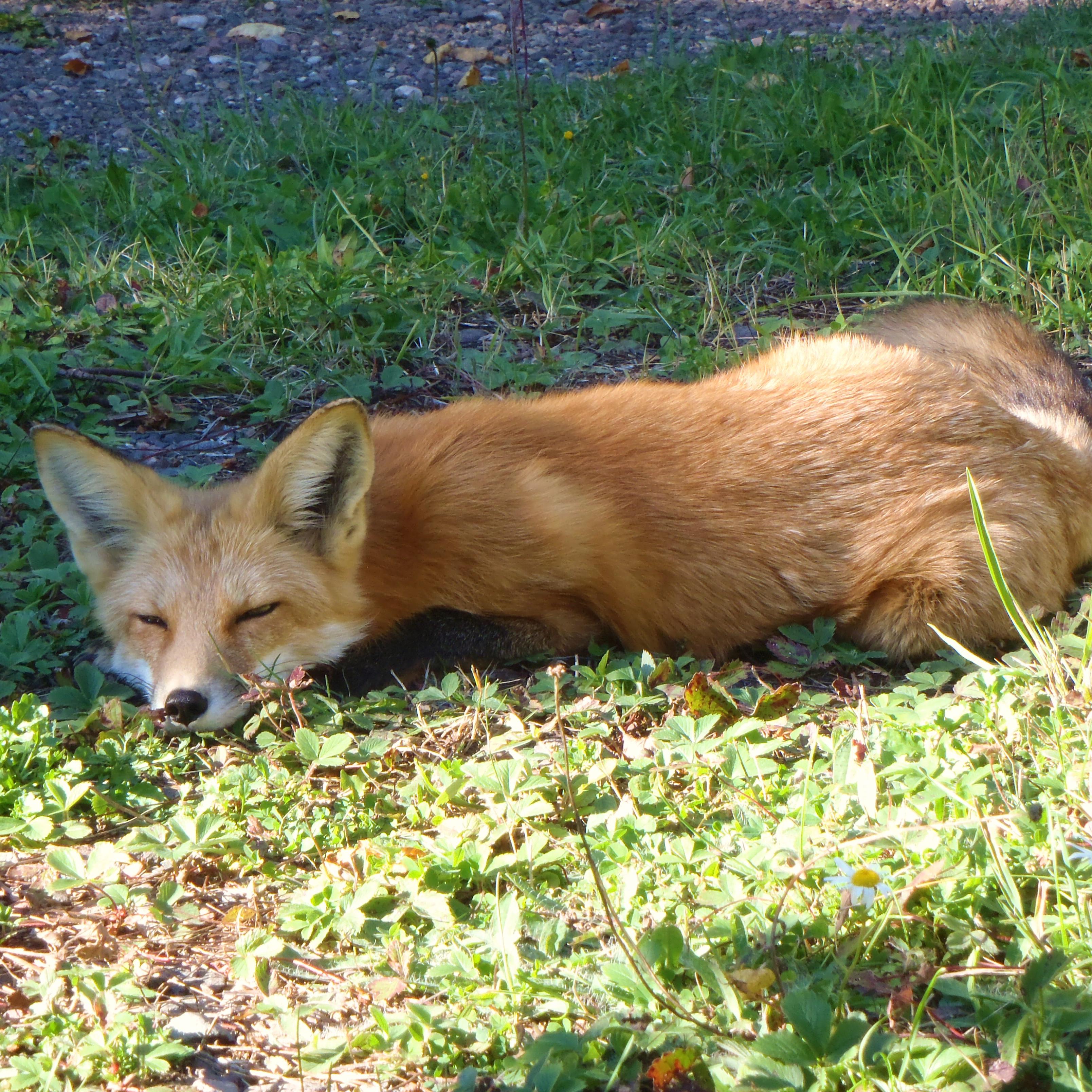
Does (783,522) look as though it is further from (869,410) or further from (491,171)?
(491,171)

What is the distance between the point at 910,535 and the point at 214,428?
294 centimetres

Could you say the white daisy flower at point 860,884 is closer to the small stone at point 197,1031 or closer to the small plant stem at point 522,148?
the small stone at point 197,1031

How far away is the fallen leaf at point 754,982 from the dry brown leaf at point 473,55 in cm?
810

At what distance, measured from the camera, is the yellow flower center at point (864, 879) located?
1.99 m

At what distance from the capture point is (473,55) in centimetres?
869

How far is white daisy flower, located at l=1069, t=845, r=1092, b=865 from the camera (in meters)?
1.95

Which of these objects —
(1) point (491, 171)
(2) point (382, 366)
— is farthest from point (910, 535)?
(1) point (491, 171)

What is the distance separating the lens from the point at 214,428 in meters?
4.77

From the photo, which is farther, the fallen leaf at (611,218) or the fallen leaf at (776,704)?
the fallen leaf at (611,218)

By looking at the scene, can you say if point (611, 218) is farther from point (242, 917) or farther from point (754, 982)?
point (754, 982)

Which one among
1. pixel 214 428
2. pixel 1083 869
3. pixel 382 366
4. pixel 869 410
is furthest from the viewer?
pixel 382 366

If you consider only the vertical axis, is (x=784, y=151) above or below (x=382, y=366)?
above

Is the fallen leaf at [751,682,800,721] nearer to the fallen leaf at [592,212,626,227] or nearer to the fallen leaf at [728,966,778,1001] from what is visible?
the fallen leaf at [728,966,778,1001]

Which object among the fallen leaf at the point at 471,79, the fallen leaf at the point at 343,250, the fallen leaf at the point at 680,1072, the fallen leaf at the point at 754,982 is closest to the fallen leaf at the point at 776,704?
the fallen leaf at the point at 754,982
